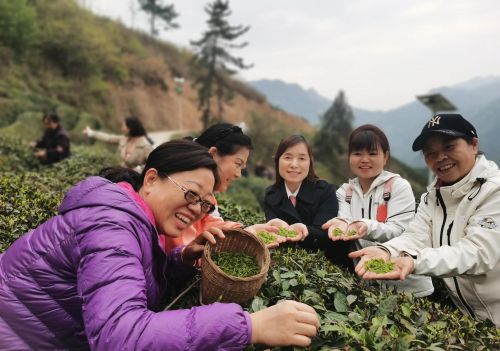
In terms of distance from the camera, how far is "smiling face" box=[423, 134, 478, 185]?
261 cm

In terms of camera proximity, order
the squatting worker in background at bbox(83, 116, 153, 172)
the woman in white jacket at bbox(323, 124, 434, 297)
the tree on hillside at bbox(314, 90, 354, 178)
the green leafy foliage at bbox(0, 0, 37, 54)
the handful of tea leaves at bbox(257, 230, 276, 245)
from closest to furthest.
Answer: the handful of tea leaves at bbox(257, 230, 276, 245)
the woman in white jacket at bbox(323, 124, 434, 297)
the squatting worker in background at bbox(83, 116, 153, 172)
the green leafy foliage at bbox(0, 0, 37, 54)
the tree on hillside at bbox(314, 90, 354, 178)

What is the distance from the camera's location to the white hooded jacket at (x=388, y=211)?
3.04m

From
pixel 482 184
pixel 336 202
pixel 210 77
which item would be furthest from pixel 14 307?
pixel 210 77

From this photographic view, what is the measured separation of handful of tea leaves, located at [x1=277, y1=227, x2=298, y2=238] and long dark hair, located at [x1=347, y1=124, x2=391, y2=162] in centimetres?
110

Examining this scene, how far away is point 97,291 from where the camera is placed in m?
1.33

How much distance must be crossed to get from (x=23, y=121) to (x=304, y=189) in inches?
492

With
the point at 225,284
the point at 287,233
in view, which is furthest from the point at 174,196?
the point at 287,233

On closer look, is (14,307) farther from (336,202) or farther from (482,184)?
(336,202)

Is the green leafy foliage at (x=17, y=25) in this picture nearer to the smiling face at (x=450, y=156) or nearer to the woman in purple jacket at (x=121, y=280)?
the woman in purple jacket at (x=121, y=280)

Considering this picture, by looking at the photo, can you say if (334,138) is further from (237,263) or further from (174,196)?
(174,196)

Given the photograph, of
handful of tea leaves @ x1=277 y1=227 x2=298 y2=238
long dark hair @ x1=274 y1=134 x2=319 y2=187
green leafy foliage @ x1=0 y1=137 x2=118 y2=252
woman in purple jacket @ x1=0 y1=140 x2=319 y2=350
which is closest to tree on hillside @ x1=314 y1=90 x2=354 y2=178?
green leafy foliage @ x1=0 y1=137 x2=118 y2=252

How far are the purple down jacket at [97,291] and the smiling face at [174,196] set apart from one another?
153mm

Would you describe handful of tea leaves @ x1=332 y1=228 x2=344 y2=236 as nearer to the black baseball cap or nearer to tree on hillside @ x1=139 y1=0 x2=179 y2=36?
the black baseball cap

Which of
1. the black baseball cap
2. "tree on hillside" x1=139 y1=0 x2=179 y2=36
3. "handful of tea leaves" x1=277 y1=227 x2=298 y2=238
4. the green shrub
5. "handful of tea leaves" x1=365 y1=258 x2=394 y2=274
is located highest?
"tree on hillside" x1=139 y1=0 x2=179 y2=36
